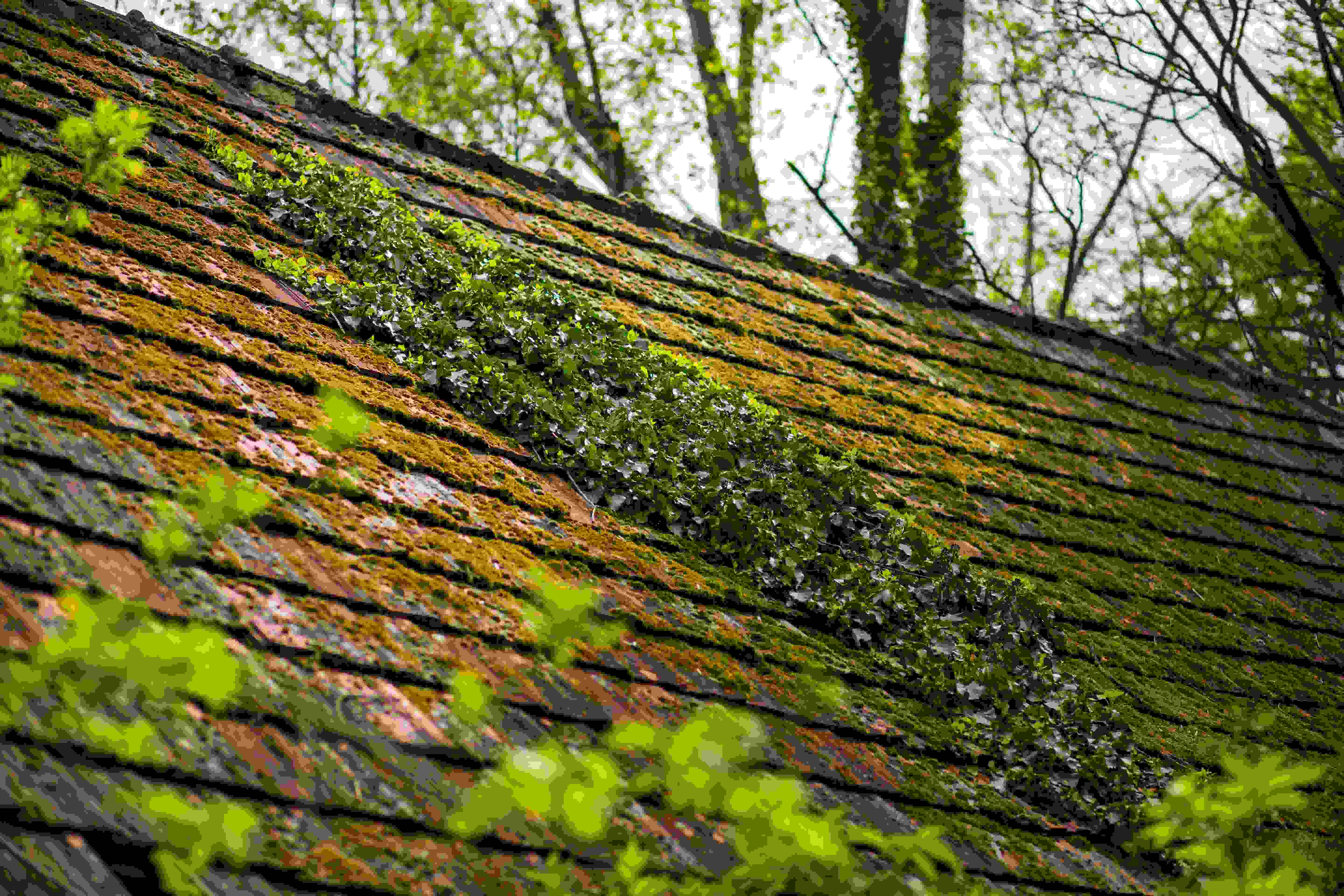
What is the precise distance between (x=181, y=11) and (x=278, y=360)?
65.2ft

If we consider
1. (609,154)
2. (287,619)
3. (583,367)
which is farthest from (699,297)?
(609,154)

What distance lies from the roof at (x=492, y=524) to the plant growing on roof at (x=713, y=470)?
3.8 inches

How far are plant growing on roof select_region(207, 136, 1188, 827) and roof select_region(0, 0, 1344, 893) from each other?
3.8 inches

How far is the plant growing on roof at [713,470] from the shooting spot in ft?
9.59

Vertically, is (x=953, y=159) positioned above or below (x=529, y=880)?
above

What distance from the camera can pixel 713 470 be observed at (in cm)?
327

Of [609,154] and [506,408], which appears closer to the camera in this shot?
[506,408]

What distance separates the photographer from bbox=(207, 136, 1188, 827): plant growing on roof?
292 centimetres

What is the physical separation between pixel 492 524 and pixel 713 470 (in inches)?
35.9

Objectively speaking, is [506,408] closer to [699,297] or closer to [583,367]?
[583,367]

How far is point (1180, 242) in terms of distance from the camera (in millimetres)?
13469

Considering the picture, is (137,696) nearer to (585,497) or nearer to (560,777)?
(560,777)

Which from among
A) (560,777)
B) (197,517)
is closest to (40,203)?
(197,517)

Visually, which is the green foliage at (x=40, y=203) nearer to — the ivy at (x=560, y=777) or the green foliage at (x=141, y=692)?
the ivy at (x=560, y=777)
